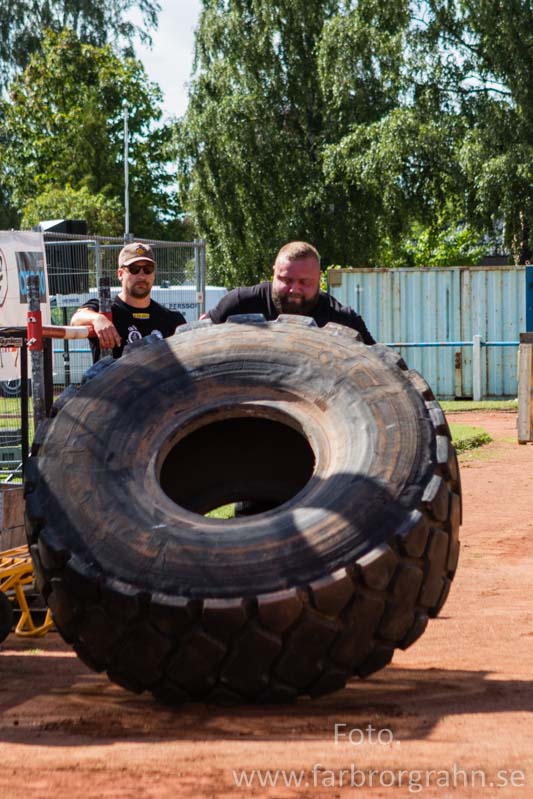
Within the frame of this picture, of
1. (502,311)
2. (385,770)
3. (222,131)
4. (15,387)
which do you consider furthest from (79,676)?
(222,131)

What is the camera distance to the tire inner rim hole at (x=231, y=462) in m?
5.17

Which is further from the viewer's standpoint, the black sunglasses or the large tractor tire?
the black sunglasses

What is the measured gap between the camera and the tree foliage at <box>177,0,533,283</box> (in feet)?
102

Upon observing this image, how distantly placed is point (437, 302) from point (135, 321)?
18.6 m

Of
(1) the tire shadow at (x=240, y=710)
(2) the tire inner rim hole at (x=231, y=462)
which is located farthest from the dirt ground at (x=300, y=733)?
(2) the tire inner rim hole at (x=231, y=462)

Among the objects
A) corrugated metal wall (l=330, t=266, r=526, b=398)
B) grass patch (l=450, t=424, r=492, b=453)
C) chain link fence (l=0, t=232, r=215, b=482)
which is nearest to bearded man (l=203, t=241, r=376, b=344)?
chain link fence (l=0, t=232, r=215, b=482)

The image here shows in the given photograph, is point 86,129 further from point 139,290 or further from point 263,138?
point 139,290

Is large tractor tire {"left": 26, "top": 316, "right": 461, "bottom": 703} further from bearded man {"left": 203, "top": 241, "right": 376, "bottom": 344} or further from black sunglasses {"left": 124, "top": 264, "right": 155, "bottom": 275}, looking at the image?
black sunglasses {"left": 124, "top": 264, "right": 155, "bottom": 275}

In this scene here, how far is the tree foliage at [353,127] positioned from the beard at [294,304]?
25165mm

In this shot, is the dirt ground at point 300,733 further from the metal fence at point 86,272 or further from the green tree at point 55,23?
the green tree at point 55,23

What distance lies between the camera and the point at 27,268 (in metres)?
11.2

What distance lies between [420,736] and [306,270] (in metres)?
2.44

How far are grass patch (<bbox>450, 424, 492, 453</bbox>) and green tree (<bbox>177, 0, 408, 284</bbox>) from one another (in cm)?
2044

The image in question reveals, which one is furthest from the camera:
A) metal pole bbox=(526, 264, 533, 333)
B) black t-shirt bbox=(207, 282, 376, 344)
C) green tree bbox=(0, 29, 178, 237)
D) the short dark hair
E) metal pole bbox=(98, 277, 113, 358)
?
green tree bbox=(0, 29, 178, 237)
